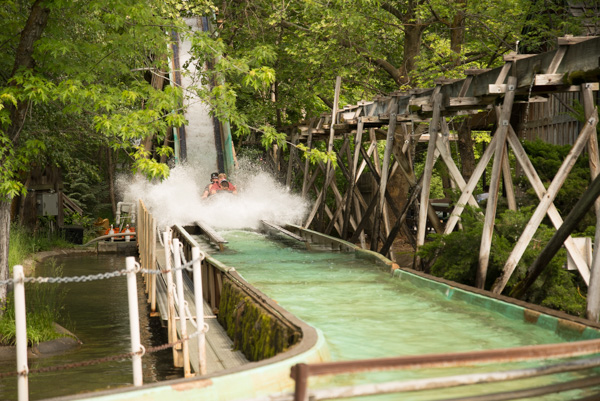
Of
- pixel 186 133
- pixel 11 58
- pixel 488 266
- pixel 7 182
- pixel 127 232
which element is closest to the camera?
pixel 488 266

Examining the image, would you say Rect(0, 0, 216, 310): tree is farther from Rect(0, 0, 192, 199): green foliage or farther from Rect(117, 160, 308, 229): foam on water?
Rect(117, 160, 308, 229): foam on water

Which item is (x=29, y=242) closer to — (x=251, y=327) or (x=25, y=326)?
(x=251, y=327)

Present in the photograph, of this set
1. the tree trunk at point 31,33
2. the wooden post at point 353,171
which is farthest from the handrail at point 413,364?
the wooden post at point 353,171

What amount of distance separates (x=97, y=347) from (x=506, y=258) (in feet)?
20.8

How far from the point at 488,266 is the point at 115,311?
811 cm

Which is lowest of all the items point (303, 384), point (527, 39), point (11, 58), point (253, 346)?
point (253, 346)

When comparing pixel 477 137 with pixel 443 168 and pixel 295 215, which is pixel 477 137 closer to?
pixel 295 215

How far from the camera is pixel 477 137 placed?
73.8 feet

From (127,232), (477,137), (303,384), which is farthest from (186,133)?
(303,384)

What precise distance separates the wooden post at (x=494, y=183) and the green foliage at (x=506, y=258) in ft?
0.64

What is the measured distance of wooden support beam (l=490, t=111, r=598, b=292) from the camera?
795 centimetres

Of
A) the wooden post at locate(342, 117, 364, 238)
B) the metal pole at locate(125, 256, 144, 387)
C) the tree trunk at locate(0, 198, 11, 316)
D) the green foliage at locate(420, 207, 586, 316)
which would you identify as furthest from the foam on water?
the metal pole at locate(125, 256, 144, 387)

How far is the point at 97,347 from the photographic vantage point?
11.4 m

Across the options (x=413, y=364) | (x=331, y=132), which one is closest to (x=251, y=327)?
(x=413, y=364)
